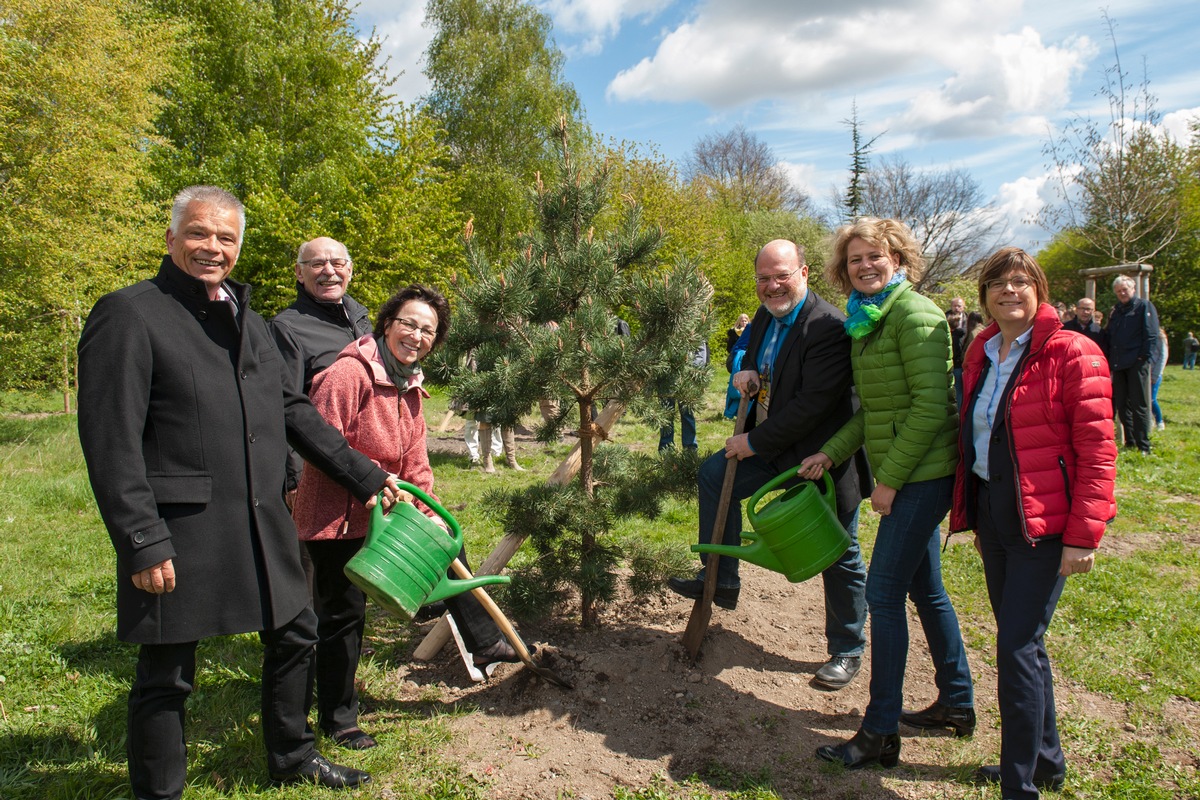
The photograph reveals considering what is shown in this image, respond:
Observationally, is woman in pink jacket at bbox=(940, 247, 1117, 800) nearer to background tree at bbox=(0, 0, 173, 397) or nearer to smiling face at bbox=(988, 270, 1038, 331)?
smiling face at bbox=(988, 270, 1038, 331)

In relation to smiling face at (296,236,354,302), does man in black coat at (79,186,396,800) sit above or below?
below

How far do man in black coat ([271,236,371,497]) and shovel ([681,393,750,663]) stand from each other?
184 cm

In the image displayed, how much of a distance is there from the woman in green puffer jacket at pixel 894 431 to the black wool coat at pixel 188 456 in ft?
6.68

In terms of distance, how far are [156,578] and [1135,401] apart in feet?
31.5

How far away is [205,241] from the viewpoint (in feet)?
7.13

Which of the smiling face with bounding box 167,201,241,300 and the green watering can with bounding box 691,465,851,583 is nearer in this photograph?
the smiling face with bounding box 167,201,241,300

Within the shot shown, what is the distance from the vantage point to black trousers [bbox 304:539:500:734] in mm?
2830

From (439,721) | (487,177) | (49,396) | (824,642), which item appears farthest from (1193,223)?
(49,396)

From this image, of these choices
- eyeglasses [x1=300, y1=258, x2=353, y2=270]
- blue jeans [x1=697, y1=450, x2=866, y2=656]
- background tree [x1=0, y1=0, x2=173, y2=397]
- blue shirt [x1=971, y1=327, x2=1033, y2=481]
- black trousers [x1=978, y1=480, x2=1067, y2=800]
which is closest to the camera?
black trousers [x1=978, y1=480, x2=1067, y2=800]

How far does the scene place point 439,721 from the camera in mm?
3037

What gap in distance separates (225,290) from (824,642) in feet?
10.3

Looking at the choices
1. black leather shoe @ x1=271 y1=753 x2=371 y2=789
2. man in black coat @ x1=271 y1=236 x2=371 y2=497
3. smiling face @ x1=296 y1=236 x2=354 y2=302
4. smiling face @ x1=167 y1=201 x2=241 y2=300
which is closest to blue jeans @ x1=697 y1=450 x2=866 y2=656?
black leather shoe @ x1=271 y1=753 x2=371 y2=789

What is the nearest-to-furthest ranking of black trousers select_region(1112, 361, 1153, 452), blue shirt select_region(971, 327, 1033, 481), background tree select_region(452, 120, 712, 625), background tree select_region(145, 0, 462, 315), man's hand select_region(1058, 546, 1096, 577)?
man's hand select_region(1058, 546, 1096, 577) < blue shirt select_region(971, 327, 1033, 481) < background tree select_region(452, 120, 712, 625) < black trousers select_region(1112, 361, 1153, 452) < background tree select_region(145, 0, 462, 315)

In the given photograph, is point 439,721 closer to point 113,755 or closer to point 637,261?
point 113,755
